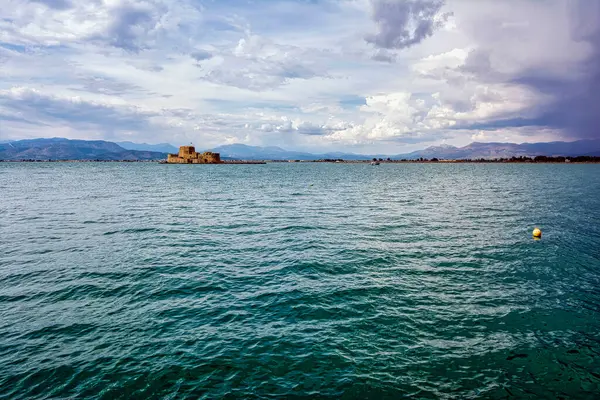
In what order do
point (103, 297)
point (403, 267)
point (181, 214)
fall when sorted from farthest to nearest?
point (181, 214) → point (403, 267) → point (103, 297)

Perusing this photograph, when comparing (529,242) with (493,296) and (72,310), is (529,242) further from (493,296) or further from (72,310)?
(72,310)

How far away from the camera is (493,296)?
19.7 meters

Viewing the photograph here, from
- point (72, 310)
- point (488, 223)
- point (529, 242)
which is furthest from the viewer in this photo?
point (488, 223)

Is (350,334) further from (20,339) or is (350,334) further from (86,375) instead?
(20,339)

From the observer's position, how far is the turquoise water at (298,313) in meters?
12.5

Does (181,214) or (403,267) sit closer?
(403,267)

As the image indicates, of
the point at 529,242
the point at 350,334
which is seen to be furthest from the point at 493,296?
the point at 529,242

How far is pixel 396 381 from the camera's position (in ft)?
40.5

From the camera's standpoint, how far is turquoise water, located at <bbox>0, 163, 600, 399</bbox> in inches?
491

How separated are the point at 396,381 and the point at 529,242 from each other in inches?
1056

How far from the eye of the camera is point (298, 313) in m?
17.7

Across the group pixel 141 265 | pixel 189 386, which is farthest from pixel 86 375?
pixel 141 265

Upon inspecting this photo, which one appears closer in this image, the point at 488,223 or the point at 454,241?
the point at 454,241

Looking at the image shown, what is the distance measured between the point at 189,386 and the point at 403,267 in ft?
55.6
